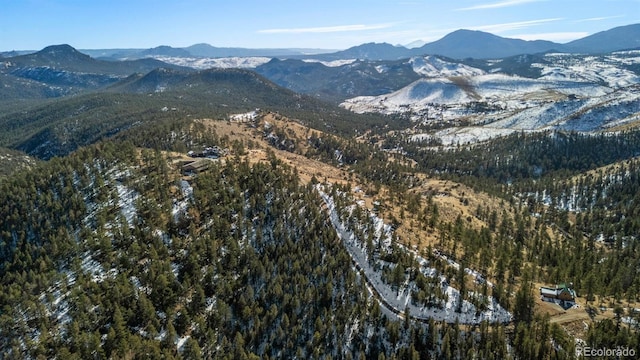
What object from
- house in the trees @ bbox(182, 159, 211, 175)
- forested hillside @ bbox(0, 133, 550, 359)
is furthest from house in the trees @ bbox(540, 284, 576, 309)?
house in the trees @ bbox(182, 159, 211, 175)

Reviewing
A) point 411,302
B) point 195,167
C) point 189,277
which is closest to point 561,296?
point 411,302

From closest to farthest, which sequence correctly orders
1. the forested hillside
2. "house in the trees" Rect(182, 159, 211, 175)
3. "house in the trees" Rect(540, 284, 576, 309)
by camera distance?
1. the forested hillside
2. "house in the trees" Rect(540, 284, 576, 309)
3. "house in the trees" Rect(182, 159, 211, 175)

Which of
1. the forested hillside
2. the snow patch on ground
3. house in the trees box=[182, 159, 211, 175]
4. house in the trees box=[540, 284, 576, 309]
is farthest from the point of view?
house in the trees box=[182, 159, 211, 175]

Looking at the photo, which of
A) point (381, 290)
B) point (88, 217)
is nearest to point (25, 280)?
point (88, 217)

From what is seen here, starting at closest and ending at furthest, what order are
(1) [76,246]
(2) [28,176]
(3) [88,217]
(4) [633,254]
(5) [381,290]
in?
(5) [381,290], (1) [76,246], (3) [88,217], (4) [633,254], (2) [28,176]

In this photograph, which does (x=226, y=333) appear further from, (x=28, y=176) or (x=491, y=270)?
(x=28, y=176)

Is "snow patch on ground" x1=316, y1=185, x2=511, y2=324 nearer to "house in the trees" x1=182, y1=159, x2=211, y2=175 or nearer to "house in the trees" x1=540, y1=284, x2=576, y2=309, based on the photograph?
"house in the trees" x1=540, y1=284, x2=576, y2=309

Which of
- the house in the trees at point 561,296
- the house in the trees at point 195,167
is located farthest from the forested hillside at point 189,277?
the house in the trees at point 561,296

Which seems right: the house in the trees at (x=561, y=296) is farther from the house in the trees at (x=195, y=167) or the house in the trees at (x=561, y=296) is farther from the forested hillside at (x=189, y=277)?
the house in the trees at (x=195, y=167)
